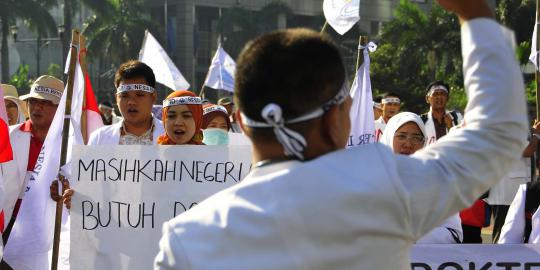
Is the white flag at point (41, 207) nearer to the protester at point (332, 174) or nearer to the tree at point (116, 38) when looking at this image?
the protester at point (332, 174)

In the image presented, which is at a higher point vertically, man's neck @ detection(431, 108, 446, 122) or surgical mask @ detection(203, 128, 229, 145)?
surgical mask @ detection(203, 128, 229, 145)

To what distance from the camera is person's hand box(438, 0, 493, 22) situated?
1954 millimetres

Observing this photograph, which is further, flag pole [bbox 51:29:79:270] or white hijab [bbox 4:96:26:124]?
white hijab [bbox 4:96:26:124]

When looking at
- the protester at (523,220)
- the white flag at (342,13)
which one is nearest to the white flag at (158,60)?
the white flag at (342,13)

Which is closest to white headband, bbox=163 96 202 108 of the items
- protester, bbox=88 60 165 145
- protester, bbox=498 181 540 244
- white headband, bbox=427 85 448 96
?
protester, bbox=88 60 165 145

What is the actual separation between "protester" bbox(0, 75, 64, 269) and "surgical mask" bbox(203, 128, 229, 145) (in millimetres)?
1133

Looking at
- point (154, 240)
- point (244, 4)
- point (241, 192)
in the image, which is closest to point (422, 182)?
point (241, 192)

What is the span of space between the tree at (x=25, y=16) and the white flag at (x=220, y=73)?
3730 cm

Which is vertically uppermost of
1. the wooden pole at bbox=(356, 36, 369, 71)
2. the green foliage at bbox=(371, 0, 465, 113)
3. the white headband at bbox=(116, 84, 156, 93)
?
the wooden pole at bbox=(356, 36, 369, 71)

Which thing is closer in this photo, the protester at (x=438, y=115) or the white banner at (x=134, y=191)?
the white banner at (x=134, y=191)

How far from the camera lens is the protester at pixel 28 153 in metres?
6.14

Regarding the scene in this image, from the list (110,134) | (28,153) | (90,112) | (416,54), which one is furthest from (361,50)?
(416,54)

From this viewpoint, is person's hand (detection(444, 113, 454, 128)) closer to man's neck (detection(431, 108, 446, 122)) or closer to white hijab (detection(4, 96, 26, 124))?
man's neck (detection(431, 108, 446, 122))

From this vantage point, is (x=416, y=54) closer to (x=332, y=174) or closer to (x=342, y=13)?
(x=342, y=13)
